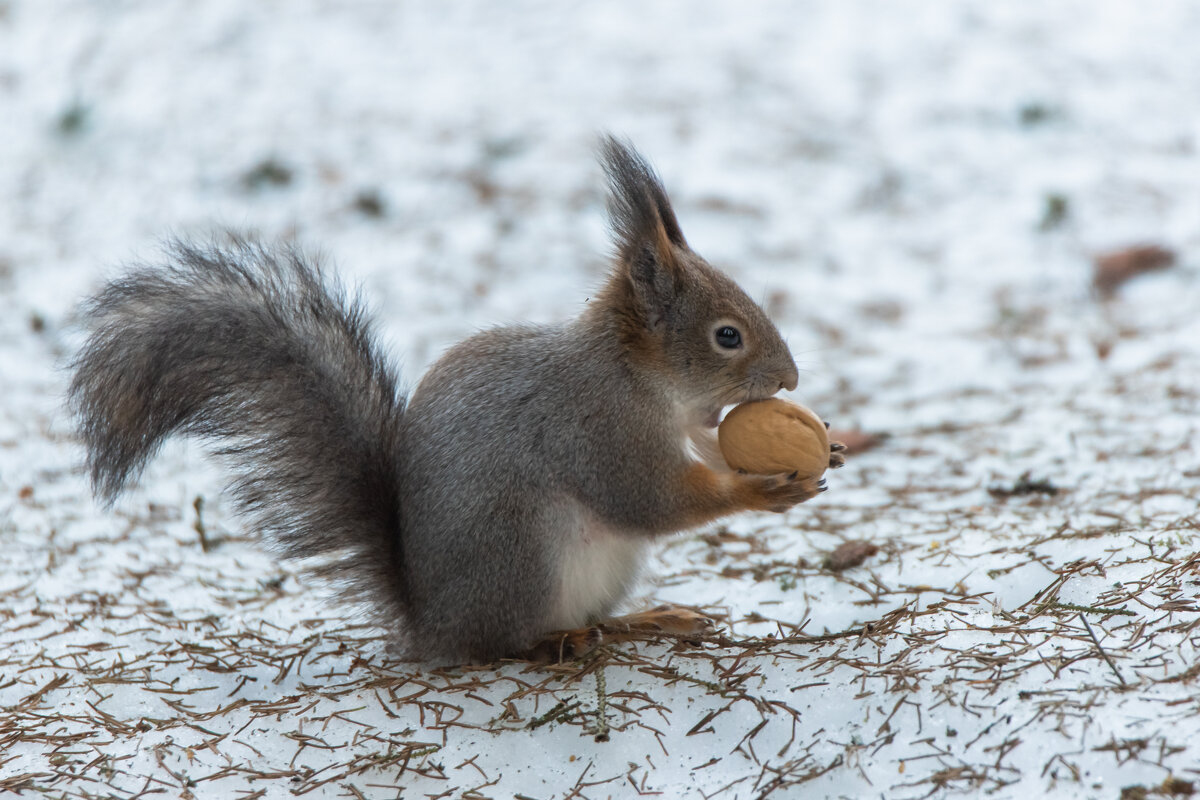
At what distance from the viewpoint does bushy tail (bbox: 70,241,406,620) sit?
215 cm

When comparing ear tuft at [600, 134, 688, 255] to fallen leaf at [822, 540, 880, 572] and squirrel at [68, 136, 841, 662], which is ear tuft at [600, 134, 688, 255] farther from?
fallen leaf at [822, 540, 880, 572]

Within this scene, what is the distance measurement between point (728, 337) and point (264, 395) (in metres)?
0.95

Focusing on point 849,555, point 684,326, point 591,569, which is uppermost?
point 684,326

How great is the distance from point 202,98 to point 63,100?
712mm

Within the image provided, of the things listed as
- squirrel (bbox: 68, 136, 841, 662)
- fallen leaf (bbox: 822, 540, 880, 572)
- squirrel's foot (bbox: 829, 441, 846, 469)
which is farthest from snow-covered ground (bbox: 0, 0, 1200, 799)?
squirrel's foot (bbox: 829, 441, 846, 469)

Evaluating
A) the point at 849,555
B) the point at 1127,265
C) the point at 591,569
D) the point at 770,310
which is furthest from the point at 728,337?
the point at 1127,265

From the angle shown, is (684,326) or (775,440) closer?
(775,440)

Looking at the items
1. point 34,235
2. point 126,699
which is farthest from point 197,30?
point 126,699

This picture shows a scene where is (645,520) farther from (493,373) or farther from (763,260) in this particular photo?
(763,260)

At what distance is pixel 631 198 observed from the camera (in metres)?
2.38

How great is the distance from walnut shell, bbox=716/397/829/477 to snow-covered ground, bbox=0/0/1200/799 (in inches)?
13.5

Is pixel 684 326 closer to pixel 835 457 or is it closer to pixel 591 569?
pixel 835 457

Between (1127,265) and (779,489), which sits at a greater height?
(1127,265)

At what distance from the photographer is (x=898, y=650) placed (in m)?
2.12
